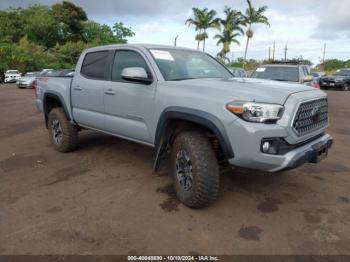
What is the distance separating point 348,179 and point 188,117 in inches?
106

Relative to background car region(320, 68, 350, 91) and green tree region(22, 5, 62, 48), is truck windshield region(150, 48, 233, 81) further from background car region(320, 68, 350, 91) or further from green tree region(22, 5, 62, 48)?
green tree region(22, 5, 62, 48)

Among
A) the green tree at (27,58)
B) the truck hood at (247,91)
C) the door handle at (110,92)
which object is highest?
the green tree at (27,58)

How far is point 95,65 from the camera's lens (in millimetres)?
5020

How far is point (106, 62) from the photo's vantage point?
15.8 ft

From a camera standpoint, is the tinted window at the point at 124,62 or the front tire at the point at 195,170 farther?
the tinted window at the point at 124,62

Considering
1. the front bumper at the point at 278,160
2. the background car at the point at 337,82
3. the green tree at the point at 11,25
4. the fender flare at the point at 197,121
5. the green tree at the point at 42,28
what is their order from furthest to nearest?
the green tree at the point at 42,28 → the green tree at the point at 11,25 → the background car at the point at 337,82 → the fender flare at the point at 197,121 → the front bumper at the point at 278,160

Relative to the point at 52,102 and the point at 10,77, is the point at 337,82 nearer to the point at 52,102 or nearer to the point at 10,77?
the point at 52,102

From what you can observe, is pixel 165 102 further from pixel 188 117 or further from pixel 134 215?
pixel 134 215

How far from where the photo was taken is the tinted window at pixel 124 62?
14.0 feet

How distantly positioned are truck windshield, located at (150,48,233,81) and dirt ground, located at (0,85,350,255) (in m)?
1.44

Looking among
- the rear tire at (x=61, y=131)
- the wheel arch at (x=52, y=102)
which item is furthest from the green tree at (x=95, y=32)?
the rear tire at (x=61, y=131)

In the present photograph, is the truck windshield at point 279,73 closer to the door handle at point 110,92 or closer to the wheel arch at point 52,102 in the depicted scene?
the wheel arch at point 52,102

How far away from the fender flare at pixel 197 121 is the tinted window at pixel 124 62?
2.83 ft

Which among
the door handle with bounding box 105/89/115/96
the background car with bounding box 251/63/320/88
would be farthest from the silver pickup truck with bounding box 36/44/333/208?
the background car with bounding box 251/63/320/88
